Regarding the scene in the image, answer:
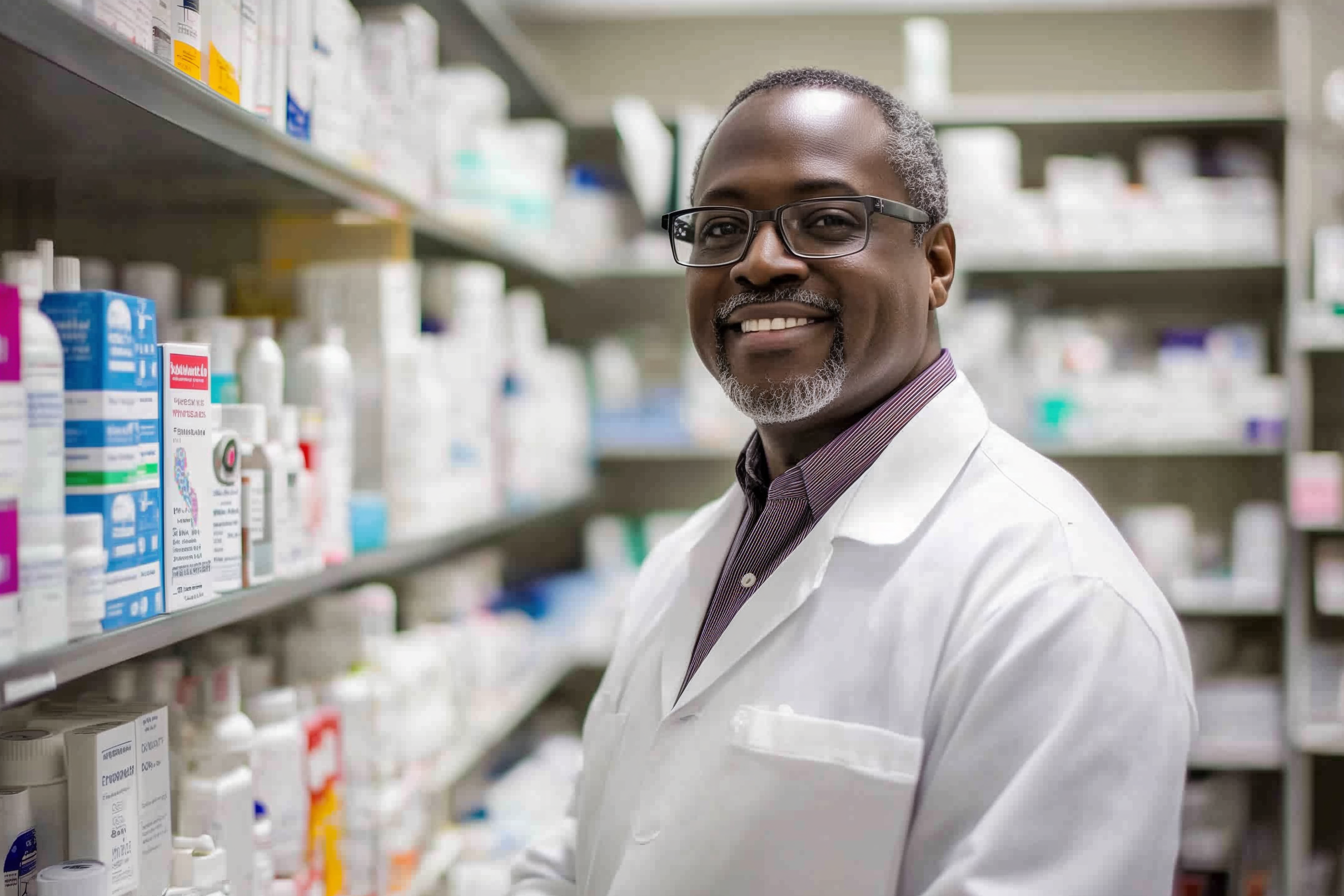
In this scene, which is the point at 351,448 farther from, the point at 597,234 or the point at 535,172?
the point at 597,234

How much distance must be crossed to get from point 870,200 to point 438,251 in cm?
172

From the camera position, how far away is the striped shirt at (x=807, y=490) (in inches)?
53.6

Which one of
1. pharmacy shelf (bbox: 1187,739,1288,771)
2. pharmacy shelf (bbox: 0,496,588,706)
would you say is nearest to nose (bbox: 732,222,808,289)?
pharmacy shelf (bbox: 0,496,588,706)

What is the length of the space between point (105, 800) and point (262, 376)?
1.87 feet

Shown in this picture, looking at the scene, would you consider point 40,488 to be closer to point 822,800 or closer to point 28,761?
point 28,761

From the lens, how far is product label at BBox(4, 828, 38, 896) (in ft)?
3.50

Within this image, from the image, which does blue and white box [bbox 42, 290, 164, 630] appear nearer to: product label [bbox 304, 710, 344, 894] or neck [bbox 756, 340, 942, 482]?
product label [bbox 304, 710, 344, 894]

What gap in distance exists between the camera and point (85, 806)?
1111 millimetres

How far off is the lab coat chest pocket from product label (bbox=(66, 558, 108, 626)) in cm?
66

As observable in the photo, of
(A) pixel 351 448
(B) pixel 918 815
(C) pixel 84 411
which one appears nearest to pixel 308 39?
(A) pixel 351 448

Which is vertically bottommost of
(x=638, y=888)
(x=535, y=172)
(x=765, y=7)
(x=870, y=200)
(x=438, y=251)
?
(x=638, y=888)

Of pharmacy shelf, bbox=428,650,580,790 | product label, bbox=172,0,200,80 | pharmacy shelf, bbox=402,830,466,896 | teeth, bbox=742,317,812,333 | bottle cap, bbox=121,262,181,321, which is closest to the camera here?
product label, bbox=172,0,200,80

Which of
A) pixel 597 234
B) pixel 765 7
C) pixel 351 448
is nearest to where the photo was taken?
pixel 351 448

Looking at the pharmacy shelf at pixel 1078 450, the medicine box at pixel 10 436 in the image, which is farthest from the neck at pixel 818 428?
the pharmacy shelf at pixel 1078 450
